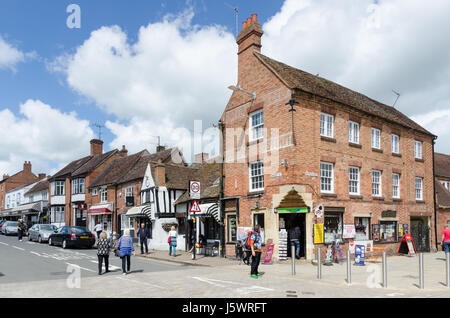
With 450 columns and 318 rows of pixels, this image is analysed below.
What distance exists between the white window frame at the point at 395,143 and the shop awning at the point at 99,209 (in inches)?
918

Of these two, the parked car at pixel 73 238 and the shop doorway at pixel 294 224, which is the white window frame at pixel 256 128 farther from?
the parked car at pixel 73 238

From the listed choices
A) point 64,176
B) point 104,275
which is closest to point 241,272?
point 104,275

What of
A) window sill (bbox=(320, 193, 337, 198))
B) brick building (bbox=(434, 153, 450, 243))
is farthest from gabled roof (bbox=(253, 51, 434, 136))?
A: brick building (bbox=(434, 153, 450, 243))

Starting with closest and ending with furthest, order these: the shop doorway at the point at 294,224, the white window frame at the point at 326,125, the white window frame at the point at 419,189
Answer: the shop doorway at the point at 294,224
the white window frame at the point at 326,125
the white window frame at the point at 419,189

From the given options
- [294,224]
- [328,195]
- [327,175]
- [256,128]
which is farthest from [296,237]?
[256,128]

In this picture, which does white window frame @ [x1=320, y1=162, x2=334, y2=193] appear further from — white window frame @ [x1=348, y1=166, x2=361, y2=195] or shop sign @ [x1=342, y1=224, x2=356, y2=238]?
shop sign @ [x1=342, y1=224, x2=356, y2=238]

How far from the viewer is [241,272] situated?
14352 millimetres

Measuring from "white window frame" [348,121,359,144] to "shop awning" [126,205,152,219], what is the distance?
14498mm

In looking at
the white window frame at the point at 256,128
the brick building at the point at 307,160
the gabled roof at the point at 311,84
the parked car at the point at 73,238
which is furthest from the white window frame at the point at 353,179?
the parked car at the point at 73,238

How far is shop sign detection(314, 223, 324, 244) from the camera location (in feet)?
55.2

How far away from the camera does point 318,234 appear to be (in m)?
16.9

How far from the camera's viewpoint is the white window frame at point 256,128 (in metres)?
19.2
